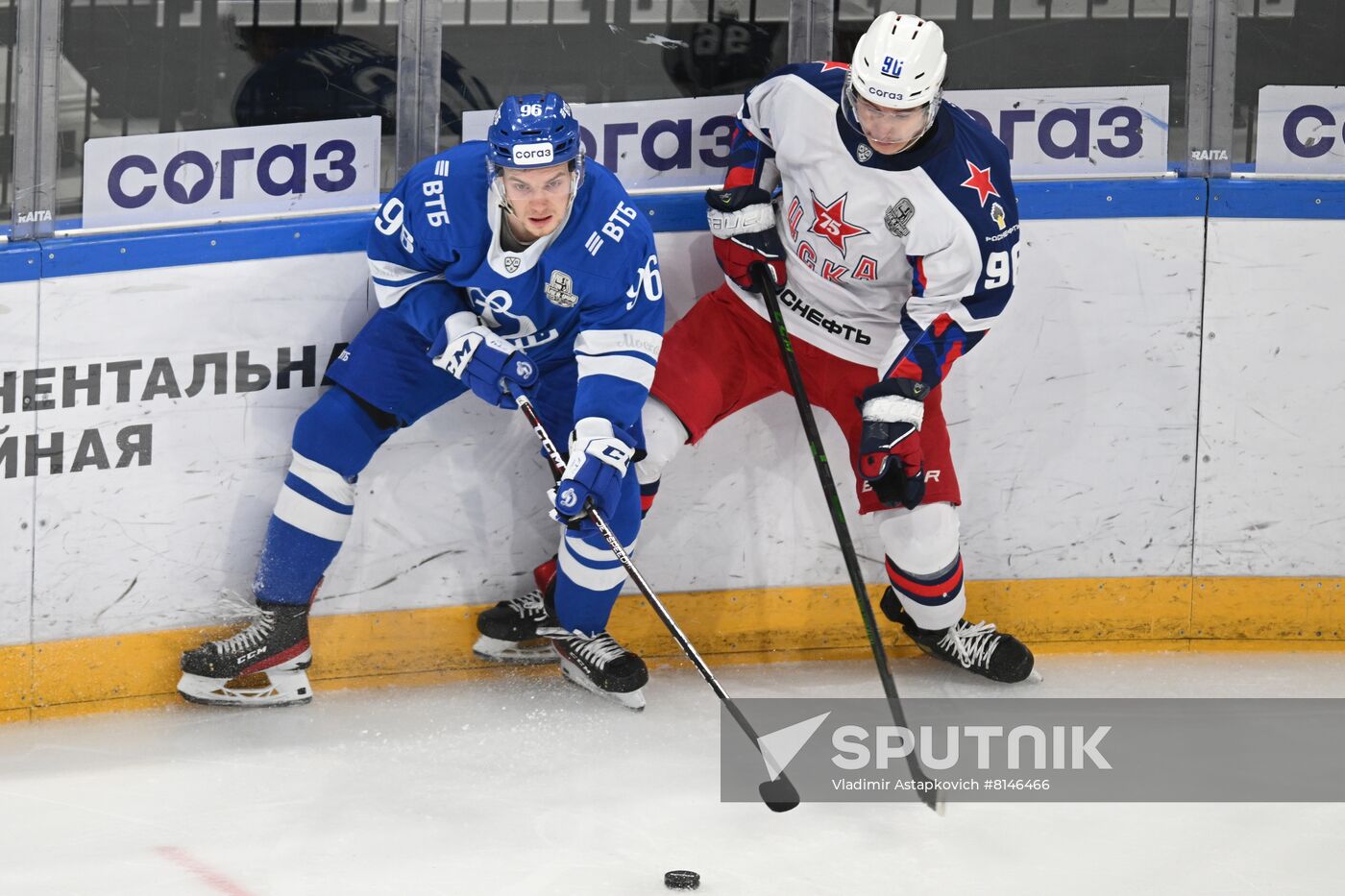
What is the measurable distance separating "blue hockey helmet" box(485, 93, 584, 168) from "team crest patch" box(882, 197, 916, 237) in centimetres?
66

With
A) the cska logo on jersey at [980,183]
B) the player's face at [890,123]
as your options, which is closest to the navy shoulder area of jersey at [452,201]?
the player's face at [890,123]

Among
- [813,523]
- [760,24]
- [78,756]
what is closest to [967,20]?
[760,24]

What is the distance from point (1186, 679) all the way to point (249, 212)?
2.31 meters

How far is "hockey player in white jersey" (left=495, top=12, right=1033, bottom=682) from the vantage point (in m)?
3.46

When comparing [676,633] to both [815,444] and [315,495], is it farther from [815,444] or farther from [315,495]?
[315,495]

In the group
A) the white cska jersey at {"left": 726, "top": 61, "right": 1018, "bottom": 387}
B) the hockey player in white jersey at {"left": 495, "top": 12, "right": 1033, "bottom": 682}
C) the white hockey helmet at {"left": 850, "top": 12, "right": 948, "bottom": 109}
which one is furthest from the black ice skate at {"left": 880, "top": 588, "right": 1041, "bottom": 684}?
the white hockey helmet at {"left": 850, "top": 12, "right": 948, "bottom": 109}

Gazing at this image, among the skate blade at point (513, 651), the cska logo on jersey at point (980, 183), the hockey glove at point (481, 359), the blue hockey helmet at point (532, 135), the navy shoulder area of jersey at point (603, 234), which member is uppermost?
the blue hockey helmet at point (532, 135)

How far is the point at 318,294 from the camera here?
11.9 ft

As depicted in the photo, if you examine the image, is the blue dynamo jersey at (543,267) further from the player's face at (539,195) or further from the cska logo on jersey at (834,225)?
the cska logo on jersey at (834,225)

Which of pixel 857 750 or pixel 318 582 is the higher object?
pixel 318 582

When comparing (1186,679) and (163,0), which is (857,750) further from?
(163,0)

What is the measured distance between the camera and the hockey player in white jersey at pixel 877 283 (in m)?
3.46

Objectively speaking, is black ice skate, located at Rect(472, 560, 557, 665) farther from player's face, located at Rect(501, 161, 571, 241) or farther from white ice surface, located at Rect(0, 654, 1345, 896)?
player's face, located at Rect(501, 161, 571, 241)

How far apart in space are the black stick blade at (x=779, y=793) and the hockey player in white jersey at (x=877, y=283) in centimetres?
73
